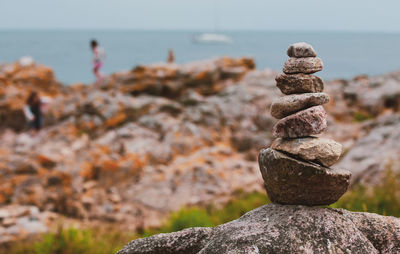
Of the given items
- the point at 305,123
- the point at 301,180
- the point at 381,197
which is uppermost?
the point at 305,123

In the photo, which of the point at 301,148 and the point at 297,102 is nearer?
the point at 301,148

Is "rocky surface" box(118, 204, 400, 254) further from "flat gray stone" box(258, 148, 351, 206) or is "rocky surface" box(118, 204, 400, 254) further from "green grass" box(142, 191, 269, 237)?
"green grass" box(142, 191, 269, 237)

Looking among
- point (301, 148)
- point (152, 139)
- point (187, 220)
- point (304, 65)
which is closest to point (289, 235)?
point (301, 148)

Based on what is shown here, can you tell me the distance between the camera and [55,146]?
15117 mm

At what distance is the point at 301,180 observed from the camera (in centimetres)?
348

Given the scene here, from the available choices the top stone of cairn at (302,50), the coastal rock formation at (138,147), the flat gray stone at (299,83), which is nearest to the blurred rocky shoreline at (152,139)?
the coastal rock formation at (138,147)

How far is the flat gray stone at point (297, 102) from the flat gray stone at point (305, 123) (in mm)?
64

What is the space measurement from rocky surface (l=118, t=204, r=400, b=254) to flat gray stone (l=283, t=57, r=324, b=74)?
3.74ft

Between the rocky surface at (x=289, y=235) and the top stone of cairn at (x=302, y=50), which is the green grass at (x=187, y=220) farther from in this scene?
the top stone of cairn at (x=302, y=50)

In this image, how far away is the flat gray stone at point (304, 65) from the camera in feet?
12.0

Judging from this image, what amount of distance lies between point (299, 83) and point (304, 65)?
0.16 m

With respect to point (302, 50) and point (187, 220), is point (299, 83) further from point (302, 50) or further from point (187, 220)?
point (187, 220)

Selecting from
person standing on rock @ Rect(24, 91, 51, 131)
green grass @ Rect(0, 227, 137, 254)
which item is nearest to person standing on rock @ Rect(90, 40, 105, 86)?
person standing on rock @ Rect(24, 91, 51, 131)

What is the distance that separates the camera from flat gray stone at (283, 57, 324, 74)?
3.64m
